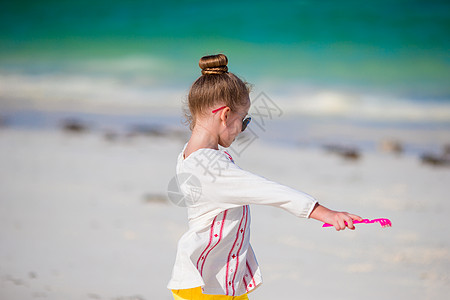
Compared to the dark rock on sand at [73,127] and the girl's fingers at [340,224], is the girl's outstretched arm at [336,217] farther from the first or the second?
the dark rock on sand at [73,127]

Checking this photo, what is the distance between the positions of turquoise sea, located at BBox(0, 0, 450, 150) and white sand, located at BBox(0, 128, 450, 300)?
318 inches

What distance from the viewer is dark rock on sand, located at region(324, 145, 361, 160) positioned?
25.9 feet

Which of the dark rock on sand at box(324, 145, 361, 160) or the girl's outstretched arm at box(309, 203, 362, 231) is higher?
the dark rock on sand at box(324, 145, 361, 160)

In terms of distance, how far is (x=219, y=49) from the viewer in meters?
18.9

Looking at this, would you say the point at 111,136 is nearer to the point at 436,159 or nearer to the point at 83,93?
the point at 436,159

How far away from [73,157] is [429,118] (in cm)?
923

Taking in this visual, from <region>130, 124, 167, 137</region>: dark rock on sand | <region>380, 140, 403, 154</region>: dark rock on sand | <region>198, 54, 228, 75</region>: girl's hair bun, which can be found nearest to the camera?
<region>198, 54, 228, 75</region>: girl's hair bun

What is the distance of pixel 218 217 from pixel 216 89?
40cm

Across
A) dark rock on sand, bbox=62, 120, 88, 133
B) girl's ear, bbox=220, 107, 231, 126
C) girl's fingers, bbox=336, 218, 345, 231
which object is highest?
dark rock on sand, bbox=62, 120, 88, 133

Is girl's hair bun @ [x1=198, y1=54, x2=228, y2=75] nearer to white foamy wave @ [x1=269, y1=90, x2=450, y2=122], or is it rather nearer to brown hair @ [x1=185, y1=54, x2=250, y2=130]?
brown hair @ [x1=185, y1=54, x2=250, y2=130]

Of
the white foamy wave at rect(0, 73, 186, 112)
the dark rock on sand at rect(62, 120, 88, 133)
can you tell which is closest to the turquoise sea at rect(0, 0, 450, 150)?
the white foamy wave at rect(0, 73, 186, 112)

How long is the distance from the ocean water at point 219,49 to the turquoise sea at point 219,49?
0.04 meters

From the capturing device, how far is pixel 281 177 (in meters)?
6.36

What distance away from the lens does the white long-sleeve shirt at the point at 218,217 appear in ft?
4.45
